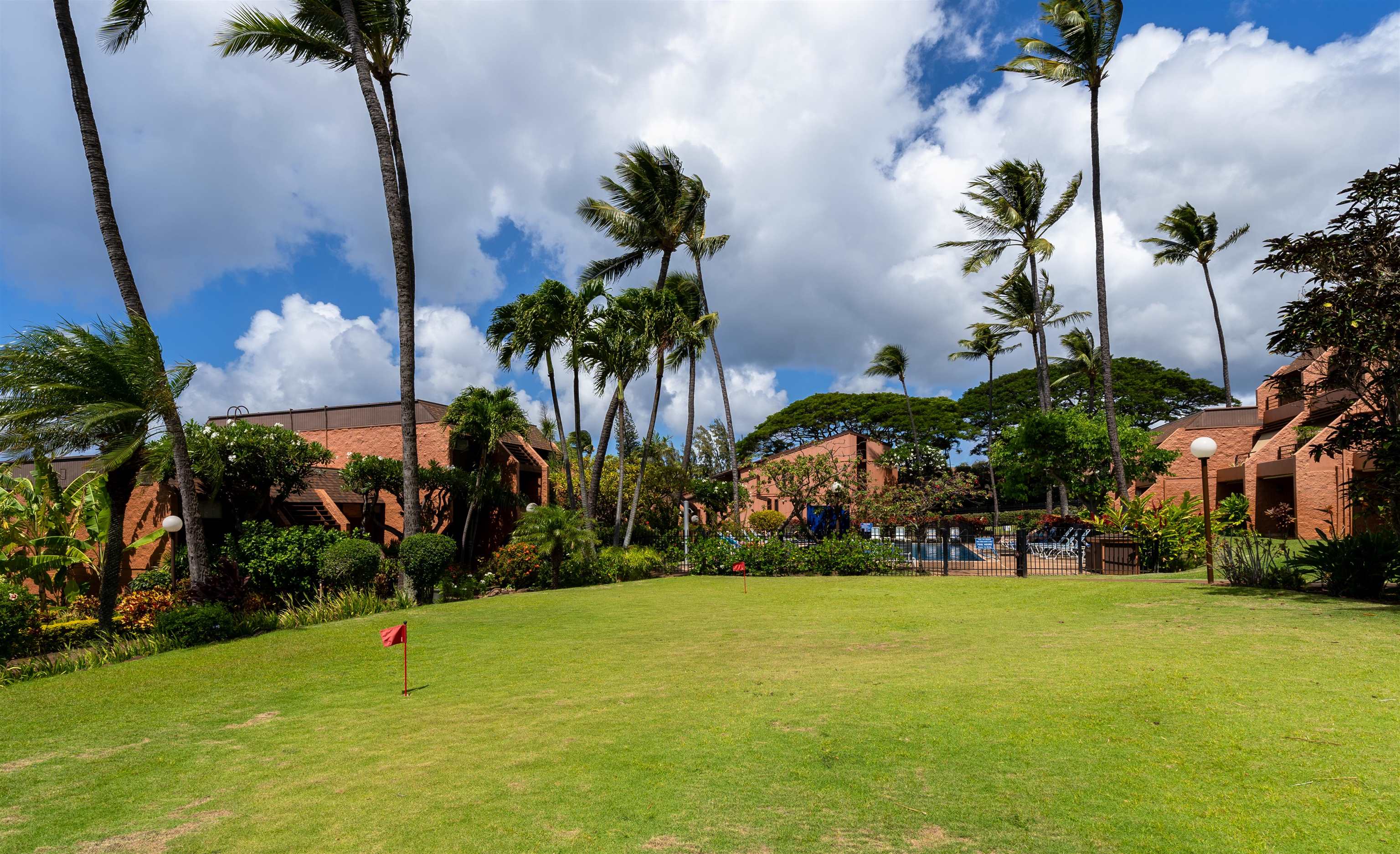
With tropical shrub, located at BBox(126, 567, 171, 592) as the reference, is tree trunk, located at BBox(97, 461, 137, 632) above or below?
above

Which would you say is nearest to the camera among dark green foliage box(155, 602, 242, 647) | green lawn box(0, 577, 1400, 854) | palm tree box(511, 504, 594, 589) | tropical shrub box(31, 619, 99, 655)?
green lawn box(0, 577, 1400, 854)

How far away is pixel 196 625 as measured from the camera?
36.7 feet

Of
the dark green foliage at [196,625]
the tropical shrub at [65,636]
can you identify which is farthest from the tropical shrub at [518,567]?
the tropical shrub at [65,636]

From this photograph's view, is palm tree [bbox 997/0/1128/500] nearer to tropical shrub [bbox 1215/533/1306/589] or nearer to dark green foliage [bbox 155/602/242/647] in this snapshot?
tropical shrub [bbox 1215/533/1306/589]

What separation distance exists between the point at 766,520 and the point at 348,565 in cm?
2179

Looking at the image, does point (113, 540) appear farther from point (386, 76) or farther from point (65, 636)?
point (386, 76)

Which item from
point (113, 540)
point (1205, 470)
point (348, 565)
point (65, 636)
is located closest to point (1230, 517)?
point (1205, 470)

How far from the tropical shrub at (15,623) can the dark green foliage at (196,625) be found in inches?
62.7

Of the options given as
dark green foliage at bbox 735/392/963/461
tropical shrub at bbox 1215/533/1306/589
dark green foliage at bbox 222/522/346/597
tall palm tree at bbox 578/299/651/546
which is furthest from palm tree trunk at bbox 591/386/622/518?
dark green foliage at bbox 735/392/963/461

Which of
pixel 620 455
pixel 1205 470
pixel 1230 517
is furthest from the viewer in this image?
pixel 620 455

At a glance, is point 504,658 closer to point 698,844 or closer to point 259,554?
point 698,844

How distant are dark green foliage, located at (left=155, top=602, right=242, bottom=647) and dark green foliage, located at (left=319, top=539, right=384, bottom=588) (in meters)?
2.98

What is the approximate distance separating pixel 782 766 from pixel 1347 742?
3822mm

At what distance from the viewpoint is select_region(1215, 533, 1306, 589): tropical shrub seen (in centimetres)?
1209
